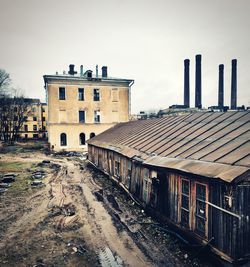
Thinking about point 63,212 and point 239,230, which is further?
point 63,212

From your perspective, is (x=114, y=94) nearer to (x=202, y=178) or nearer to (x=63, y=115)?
(x=63, y=115)

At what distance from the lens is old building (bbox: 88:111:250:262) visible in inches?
242

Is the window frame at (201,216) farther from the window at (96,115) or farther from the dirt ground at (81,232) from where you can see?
the window at (96,115)

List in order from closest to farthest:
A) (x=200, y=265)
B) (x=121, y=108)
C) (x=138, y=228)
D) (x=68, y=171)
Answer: (x=200, y=265), (x=138, y=228), (x=68, y=171), (x=121, y=108)

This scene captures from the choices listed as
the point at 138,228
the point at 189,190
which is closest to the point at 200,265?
the point at 189,190

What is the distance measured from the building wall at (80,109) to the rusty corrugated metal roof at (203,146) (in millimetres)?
21070

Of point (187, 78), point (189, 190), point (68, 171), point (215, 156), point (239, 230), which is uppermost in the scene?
point (187, 78)

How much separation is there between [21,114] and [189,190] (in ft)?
154

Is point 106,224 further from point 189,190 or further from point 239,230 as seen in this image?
point 239,230

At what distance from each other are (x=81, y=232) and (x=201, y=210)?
16.4ft

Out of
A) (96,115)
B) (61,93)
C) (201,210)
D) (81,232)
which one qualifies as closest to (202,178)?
(201,210)

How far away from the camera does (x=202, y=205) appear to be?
7.28 meters

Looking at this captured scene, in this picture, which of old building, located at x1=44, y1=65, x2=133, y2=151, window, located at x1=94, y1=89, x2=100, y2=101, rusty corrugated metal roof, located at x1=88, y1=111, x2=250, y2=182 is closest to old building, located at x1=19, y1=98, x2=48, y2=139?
old building, located at x1=44, y1=65, x2=133, y2=151

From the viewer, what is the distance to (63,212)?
10.9 meters
